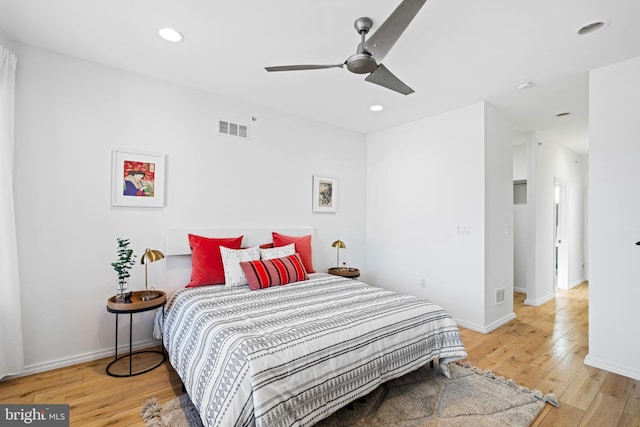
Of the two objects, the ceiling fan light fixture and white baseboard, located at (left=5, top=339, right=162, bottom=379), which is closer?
the ceiling fan light fixture

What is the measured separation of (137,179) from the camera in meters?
2.92

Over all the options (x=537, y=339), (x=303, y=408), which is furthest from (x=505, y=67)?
(x=303, y=408)

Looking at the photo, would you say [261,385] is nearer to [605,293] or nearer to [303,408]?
[303,408]

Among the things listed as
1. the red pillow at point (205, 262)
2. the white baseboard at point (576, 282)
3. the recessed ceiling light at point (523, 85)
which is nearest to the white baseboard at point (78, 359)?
the red pillow at point (205, 262)

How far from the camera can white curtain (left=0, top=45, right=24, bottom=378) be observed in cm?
222

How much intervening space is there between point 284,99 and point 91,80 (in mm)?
1803

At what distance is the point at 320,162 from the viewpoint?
14.2 feet

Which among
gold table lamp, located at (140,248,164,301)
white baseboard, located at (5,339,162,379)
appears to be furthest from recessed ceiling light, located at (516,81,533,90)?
white baseboard, located at (5,339,162,379)

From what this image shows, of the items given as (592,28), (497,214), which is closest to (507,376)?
(497,214)

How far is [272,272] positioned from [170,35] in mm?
2119

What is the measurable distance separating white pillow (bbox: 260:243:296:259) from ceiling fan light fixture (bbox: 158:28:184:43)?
202 centimetres

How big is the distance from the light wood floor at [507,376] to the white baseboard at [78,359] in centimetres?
6

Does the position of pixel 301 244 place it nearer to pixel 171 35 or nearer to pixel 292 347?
pixel 292 347

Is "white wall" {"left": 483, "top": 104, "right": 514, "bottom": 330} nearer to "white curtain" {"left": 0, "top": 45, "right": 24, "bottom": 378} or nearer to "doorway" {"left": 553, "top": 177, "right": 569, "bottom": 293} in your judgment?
"doorway" {"left": 553, "top": 177, "right": 569, "bottom": 293}
